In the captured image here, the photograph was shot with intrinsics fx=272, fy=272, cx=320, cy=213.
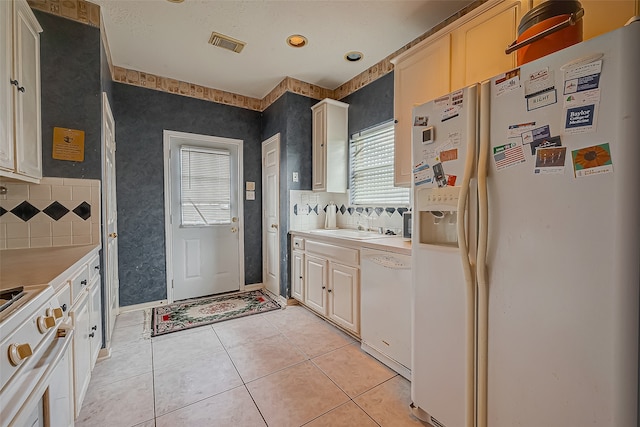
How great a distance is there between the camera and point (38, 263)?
1382 millimetres

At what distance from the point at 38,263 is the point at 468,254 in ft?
6.89

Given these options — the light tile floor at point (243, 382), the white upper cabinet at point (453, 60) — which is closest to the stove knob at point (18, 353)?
the light tile floor at point (243, 382)

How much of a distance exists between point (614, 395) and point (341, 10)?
2548 millimetres

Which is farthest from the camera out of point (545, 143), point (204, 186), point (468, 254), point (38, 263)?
point (204, 186)

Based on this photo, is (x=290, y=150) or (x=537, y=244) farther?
(x=290, y=150)

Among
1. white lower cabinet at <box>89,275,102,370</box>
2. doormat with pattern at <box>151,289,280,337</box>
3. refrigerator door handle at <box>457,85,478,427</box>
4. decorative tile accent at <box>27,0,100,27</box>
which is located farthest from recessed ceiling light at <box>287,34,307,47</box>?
doormat with pattern at <box>151,289,280,337</box>

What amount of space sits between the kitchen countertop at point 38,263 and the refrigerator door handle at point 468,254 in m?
1.68

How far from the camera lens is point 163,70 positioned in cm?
301

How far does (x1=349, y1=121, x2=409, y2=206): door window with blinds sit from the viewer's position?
9.26 feet

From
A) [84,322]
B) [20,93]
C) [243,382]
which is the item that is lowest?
[243,382]

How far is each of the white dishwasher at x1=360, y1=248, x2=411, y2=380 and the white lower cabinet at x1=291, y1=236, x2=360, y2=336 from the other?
0.12 metres

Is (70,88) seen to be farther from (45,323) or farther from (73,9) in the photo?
(45,323)

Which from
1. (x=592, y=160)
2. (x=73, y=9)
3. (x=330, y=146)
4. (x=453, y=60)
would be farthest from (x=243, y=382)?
(x=73, y=9)

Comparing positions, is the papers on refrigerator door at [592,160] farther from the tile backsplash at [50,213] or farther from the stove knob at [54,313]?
the tile backsplash at [50,213]
